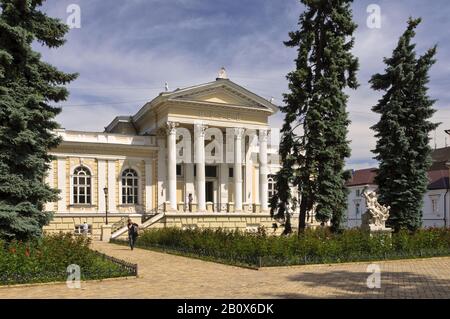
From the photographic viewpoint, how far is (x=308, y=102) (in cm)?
2475

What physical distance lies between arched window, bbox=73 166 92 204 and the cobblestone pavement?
76.7ft

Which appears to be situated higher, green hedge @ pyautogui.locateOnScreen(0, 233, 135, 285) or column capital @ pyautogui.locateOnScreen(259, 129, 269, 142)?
column capital @ pyautogui.locateOnScreen(259, 129, 269, 142)

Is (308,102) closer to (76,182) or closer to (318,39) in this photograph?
(318,39)

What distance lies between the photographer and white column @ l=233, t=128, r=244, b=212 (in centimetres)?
4234

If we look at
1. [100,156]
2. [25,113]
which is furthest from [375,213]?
[100,156]

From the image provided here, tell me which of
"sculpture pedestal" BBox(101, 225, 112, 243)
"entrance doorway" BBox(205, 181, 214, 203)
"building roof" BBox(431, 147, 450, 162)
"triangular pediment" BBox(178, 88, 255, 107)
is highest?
"triangular pediment" BBox(178, 88, 255, 107)

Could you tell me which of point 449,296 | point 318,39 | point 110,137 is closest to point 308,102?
point 318,39

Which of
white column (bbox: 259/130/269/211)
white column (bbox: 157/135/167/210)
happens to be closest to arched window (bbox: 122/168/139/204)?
white column (bbox: 157/135/167/210)

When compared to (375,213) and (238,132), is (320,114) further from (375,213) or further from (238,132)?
(238,132)

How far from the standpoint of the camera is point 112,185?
4044 cm

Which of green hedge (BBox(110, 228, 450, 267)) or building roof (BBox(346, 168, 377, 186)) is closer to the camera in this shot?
green hedge (BBox(110, 228, 450, 267))

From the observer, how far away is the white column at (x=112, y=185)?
40.2 meters

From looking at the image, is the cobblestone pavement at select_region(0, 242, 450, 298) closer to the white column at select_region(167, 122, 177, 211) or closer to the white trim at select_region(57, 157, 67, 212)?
the white column at select_region(167, 122, 177, 211)

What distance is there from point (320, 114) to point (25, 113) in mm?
13535
